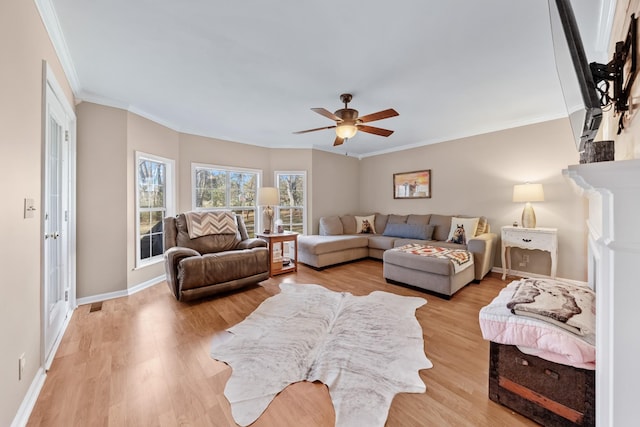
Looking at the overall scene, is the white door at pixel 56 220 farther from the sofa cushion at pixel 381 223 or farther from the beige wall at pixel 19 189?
the sofa cushion at pixel 381 223

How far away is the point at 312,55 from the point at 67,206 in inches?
122

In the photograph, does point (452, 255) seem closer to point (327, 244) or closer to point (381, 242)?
point (381, 242)

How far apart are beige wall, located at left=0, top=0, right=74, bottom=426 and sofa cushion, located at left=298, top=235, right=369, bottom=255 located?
336 cm

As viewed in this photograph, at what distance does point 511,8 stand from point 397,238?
384cm

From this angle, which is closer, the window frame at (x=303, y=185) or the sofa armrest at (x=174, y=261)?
the sofa armrest at (x=174, y=261)

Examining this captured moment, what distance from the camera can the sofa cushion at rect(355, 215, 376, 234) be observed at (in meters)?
5.79

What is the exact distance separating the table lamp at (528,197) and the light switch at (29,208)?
17.4ft

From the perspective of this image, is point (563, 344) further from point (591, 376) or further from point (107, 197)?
point (107, 197)

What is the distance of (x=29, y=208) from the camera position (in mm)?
1617

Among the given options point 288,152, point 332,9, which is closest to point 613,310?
point 332,9

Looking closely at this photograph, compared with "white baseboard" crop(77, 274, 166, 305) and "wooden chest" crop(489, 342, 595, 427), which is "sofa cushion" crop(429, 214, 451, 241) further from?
"white baseboard" crop(77, 274, 166, 305)

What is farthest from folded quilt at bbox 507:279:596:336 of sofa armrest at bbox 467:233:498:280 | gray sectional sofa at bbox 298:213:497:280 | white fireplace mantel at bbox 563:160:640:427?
gray sectional sofa at bbox 298:213:497:280

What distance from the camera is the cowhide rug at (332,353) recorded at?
1525 millimetres

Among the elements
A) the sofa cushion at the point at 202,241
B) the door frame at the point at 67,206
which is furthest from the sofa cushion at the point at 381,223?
the door frame at the point at 67,206
